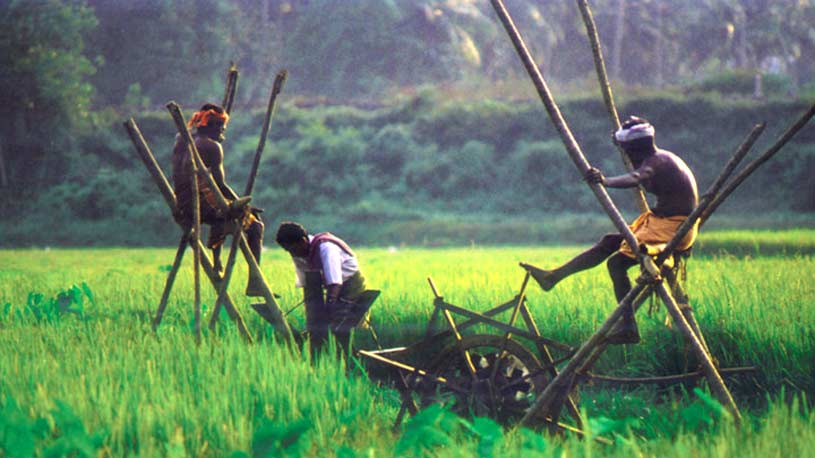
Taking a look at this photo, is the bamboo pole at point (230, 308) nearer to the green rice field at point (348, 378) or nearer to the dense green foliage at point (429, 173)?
the green rice field at point (348, 378)

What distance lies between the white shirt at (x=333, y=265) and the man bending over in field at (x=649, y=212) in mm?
1084

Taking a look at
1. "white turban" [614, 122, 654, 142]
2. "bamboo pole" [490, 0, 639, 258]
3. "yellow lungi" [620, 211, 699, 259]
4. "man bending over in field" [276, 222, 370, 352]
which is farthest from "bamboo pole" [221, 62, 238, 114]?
"yellow lungi" [620, 211, 699, 259]

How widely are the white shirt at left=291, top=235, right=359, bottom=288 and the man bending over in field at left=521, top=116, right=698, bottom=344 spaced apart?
1084 mm

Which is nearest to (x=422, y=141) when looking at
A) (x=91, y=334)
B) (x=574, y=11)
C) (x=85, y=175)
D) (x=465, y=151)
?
(x=465, y=151)

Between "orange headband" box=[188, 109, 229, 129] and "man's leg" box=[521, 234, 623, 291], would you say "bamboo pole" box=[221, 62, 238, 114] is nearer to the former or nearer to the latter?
"orange headband" box=[188, 109, 229, 129]

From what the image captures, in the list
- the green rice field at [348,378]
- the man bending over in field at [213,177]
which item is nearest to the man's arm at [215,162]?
the man bending over in field at [213,177]

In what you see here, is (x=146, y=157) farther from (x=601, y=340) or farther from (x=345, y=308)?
(x=601, y=340)

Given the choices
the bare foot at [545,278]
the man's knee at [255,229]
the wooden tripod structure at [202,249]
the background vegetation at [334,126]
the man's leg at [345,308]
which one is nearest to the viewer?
the bare foot at [545,278]

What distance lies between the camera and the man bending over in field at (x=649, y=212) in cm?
500

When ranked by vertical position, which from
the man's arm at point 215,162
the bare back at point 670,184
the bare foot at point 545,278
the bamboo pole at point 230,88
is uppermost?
the bamboo pole at point 230,88

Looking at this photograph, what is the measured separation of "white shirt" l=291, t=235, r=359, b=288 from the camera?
17.9ft

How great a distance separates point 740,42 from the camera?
3828 centimetres

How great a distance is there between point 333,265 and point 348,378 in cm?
66

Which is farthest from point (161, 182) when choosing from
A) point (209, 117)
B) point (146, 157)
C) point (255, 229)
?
point (255, 229)
